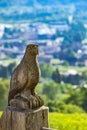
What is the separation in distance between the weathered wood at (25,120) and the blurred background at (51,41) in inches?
743

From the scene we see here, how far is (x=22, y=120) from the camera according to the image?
451 centimetres

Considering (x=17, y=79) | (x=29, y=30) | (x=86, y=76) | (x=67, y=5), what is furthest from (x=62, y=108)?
(x=67, y=5)

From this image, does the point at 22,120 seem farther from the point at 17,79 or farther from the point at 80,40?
the point at 80,40

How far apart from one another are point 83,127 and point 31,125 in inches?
240

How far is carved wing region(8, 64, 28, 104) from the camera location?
183 inches

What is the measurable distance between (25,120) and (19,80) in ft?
1.30

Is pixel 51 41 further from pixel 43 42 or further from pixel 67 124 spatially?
pixel 67 124

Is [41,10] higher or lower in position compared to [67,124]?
higher

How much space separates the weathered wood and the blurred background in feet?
61.9

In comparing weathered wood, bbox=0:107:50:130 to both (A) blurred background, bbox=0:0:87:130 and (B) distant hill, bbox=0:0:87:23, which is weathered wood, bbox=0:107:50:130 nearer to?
(A) blurred background, bbox=0:0:87:130

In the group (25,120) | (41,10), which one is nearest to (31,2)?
(41,10)

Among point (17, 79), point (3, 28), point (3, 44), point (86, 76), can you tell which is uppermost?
point (3, 28)

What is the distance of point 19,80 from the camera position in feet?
15.4

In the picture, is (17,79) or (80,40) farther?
(80,40)
